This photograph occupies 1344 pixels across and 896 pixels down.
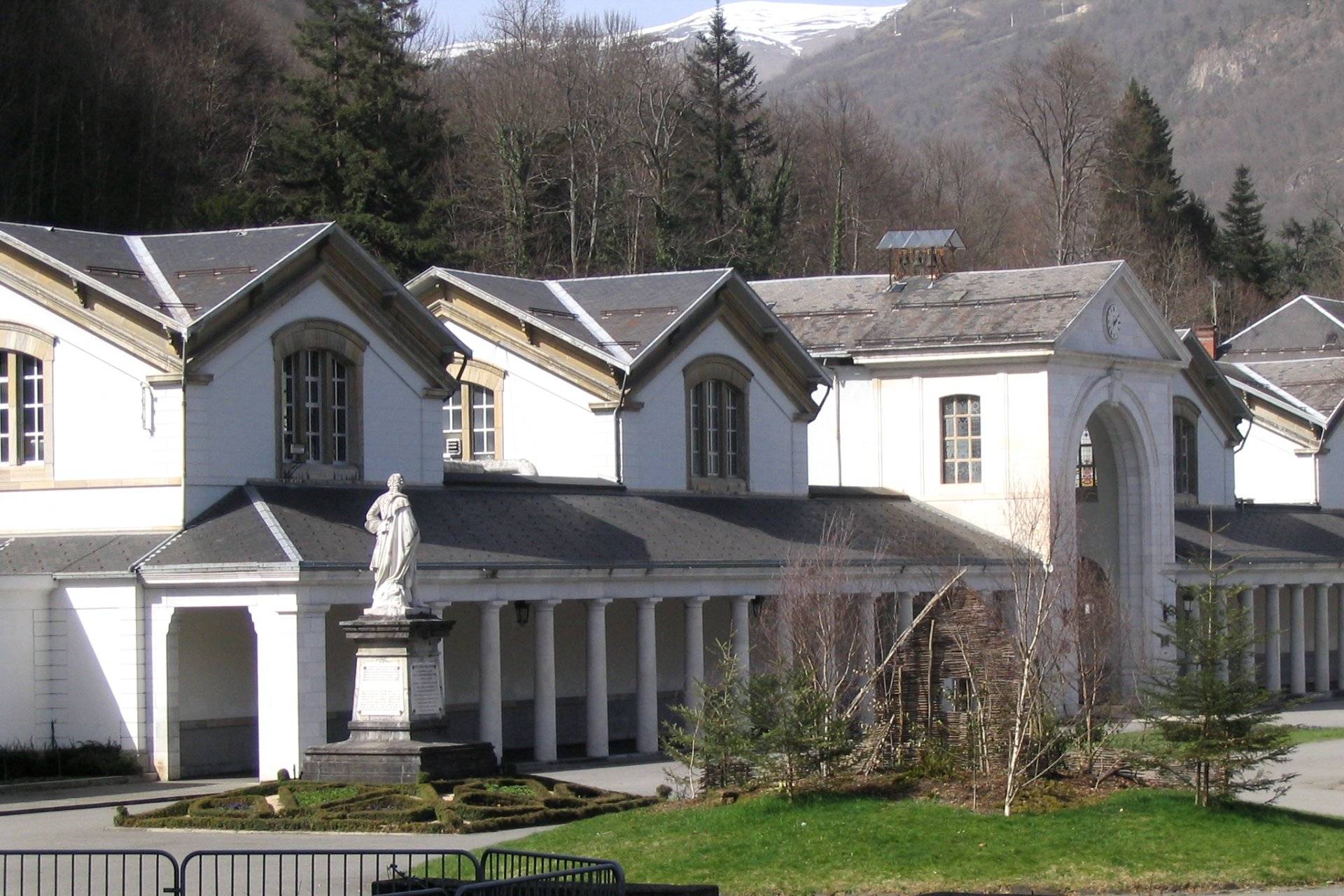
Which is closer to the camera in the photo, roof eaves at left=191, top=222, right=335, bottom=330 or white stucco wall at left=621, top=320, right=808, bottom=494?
roof eaves at left=191, top=222, right=335, bottom=330

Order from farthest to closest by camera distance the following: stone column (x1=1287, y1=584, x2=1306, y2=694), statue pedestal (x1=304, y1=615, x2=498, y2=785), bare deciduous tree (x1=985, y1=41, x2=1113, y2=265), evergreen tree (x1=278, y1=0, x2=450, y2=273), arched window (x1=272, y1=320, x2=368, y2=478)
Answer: bare deciduous tree (x1=985, y1=41, x2=1113, y2=265) < evergreen tree (x1=278, y1=0, x2=450, y2=273) < stone column (x1=1287, y1=584, x2=1306, y2=694) < arched window (x1=272, y1=320, x2=368, y2=478) < statue pedestal (x1=304, y1=615, x2=498, y2=785)

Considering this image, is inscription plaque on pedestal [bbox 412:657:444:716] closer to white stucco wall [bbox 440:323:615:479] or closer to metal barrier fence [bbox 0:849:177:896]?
metal barrier fence [bbox 0:849:177:896]

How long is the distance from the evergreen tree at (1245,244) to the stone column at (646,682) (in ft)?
255

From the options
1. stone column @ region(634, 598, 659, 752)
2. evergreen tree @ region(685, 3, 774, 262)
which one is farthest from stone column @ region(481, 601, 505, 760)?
evergreen tree @ region(685, 3, 774, 262)

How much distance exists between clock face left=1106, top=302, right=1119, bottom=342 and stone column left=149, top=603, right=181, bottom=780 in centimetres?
2611

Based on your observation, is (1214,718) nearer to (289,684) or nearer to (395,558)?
(395,558)

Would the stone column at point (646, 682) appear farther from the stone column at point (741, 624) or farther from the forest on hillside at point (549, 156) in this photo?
Result: the forest on hillside at point (549, 156)

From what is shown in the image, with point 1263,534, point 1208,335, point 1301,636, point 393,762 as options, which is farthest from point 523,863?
point 1208,335

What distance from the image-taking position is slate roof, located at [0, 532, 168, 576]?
113 ft

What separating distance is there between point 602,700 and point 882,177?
224 ft

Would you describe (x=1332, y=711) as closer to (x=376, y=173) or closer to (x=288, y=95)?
(x=376, y=173)

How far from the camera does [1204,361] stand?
6134 centimetres

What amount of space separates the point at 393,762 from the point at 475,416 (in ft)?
58.5

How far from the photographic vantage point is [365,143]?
66.8m
